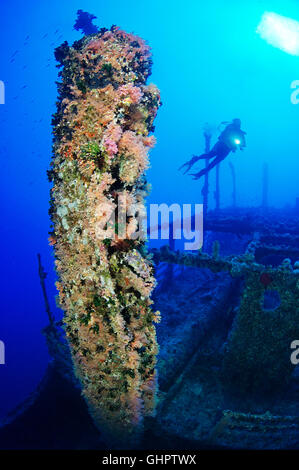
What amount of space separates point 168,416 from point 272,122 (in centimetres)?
22923

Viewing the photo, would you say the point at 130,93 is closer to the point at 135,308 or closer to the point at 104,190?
Answer: the point at 104,190

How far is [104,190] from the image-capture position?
72.1 inches

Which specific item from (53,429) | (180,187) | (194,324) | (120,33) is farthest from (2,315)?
(180,187)

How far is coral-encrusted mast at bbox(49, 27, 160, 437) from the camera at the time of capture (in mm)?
1856

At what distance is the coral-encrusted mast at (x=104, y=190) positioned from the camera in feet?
6.09

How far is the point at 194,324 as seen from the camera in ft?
21.5

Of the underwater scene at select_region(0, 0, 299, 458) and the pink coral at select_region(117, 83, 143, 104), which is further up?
the pink coral at select_region(117, 83, 143, 104)

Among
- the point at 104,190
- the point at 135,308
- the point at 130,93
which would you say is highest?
the point at 130,93

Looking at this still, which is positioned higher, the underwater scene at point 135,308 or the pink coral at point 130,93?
the pink coral at point 130,93

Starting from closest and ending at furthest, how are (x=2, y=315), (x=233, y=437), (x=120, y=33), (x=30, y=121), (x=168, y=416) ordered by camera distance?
1. (x=120, y=33)
2. (x=233, y=437)
3. (x=168, y=416)
4. (x=2, y=315)
5. (x=30, y=121)

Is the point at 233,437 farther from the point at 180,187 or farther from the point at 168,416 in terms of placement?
the point at 180,187

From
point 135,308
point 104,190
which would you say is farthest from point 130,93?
point 135,308
